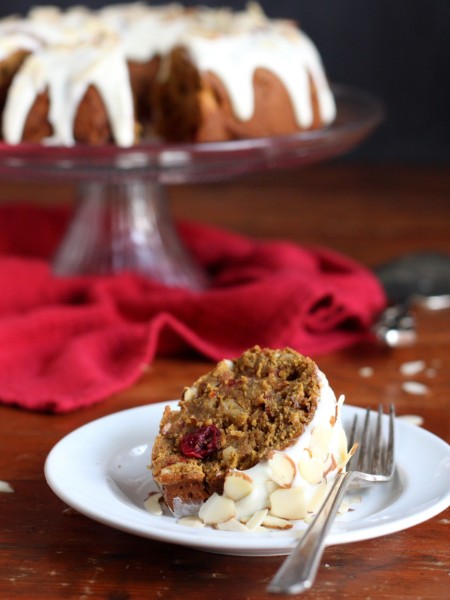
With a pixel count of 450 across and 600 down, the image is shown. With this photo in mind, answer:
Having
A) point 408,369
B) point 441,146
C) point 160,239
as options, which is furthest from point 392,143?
point 408,369

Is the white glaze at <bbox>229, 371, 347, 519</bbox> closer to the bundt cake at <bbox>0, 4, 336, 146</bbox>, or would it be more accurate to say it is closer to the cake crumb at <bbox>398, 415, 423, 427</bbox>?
the cake crumb at <bbox>398, 415, 423, 427</bbox>

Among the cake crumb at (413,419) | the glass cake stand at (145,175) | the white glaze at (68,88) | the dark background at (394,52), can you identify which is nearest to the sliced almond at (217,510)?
the cake crumb at (413,419)

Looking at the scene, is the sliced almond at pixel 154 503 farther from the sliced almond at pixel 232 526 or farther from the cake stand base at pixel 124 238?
the cake stand base at pixel 124 238

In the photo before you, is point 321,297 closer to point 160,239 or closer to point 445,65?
point 160,239

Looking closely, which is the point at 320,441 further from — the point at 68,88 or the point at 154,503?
the point at 68,88

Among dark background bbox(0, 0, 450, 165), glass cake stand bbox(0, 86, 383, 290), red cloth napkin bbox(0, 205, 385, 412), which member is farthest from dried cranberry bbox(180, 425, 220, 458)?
dark background bbox(0, 0, 450, 165)
